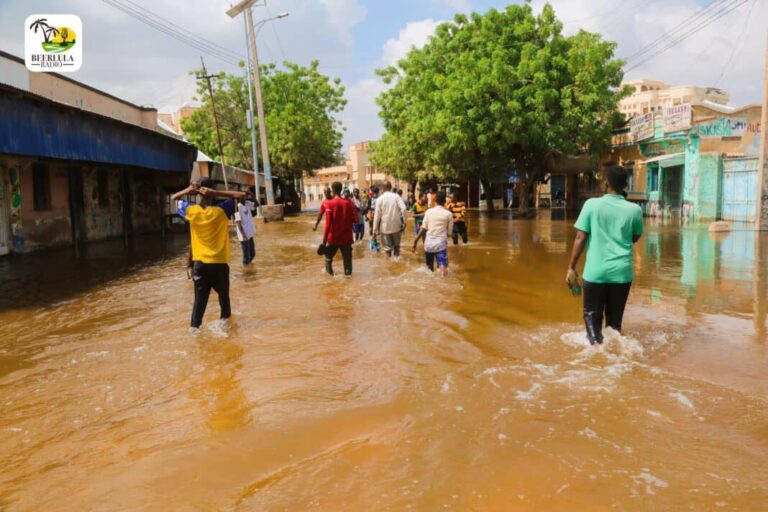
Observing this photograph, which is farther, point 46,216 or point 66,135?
point 46,216

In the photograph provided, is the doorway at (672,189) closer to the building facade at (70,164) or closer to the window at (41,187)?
the building facade at (70,164)

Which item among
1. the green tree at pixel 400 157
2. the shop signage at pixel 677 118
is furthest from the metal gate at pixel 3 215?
the shop signage at pixel 677 118

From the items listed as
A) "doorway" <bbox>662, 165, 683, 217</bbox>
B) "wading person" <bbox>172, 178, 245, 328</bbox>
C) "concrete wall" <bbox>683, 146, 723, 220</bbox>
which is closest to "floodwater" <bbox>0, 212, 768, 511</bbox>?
"wading person" <bbox>172, 178, 245, 328</bbox>

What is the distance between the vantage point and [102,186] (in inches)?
790

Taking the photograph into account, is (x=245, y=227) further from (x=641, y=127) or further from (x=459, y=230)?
(x=641, y=127)

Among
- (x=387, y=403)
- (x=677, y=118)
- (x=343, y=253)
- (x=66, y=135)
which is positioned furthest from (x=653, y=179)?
(x=387, y=403)

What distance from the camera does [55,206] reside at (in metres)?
16.7

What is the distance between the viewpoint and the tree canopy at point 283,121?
40.2 m

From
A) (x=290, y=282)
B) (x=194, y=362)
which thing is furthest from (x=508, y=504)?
(x=290, y=282)

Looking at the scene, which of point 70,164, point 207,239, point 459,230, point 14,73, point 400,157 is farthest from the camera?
point 400,157

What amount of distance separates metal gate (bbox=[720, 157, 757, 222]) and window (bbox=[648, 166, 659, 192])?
6.18m

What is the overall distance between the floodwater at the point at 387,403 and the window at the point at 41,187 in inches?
317

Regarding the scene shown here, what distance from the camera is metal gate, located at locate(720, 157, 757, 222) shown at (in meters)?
19.5

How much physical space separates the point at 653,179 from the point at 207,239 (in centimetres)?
2579
